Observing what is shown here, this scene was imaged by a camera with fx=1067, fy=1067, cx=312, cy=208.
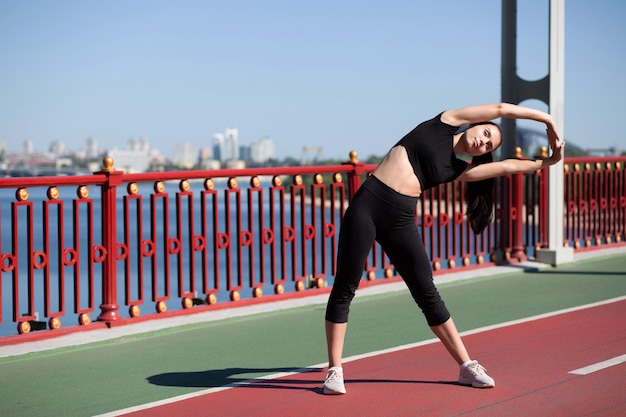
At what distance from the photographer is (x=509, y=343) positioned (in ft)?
24.8

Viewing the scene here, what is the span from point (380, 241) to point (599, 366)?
173 centimetres

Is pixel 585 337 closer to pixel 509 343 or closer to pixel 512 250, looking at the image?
pixel 509 343

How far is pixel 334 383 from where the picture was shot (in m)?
5.90

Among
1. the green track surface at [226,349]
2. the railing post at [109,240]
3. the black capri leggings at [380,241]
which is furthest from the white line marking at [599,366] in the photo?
the railing post at [109,240]

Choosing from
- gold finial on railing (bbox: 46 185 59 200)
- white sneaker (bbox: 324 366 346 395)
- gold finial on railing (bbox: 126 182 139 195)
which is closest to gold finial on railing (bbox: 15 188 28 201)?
gold finial on railing (bbox: 46 185 59 200)

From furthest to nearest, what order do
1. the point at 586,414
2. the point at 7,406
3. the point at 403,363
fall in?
1. the point at 403,363
2. the point at 7,406
3. the point at 586,414

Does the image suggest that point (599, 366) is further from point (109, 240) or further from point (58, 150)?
point (58, 150)

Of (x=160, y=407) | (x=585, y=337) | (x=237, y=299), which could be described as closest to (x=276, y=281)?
(x=237, y=299)

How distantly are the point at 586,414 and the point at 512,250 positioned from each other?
750 centimetres

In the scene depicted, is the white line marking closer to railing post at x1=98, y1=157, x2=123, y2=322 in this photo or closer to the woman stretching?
the woman stretching

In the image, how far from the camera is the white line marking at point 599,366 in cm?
648

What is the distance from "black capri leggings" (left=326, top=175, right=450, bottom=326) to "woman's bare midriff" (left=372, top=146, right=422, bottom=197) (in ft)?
0.11

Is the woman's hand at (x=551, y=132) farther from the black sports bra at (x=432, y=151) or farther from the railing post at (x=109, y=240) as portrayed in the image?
the railing post at (x=109, y=240)

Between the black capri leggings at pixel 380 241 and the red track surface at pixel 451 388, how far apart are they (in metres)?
0.47
